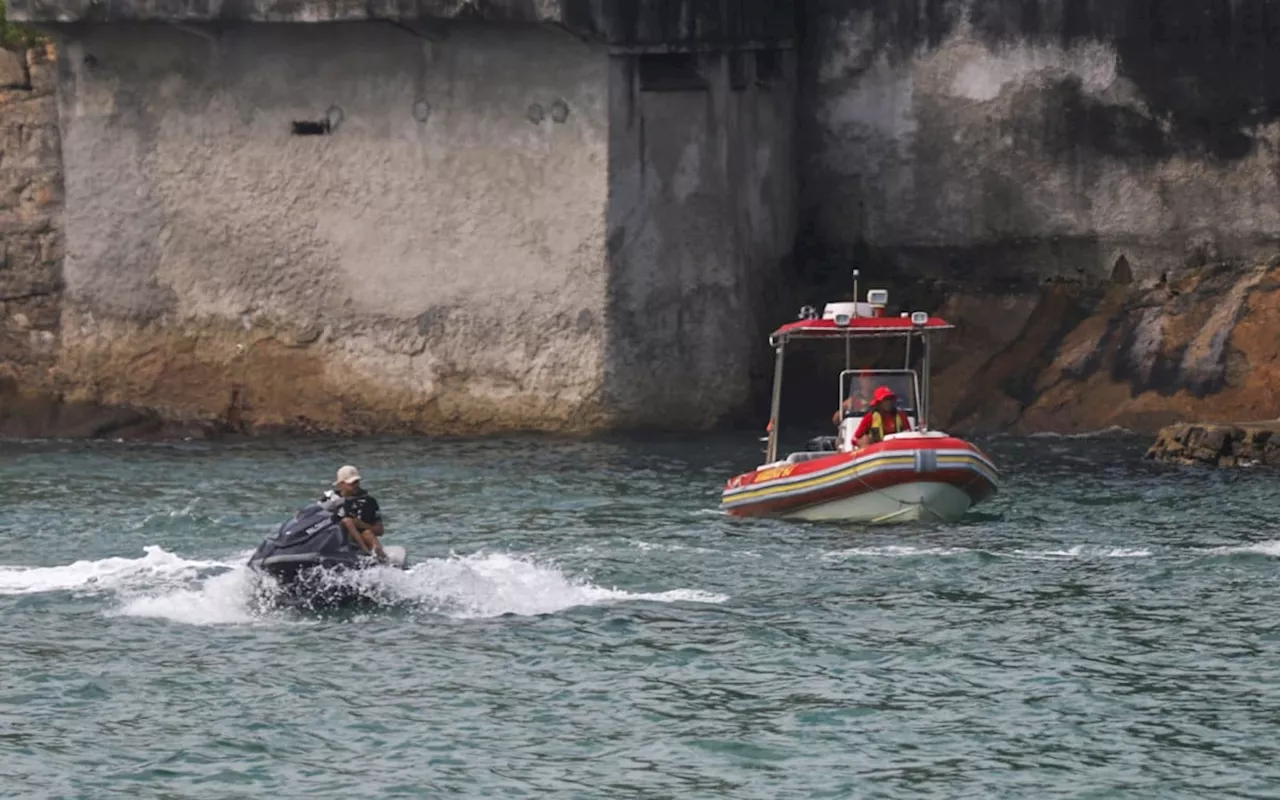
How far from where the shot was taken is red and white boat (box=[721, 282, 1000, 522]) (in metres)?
27.2

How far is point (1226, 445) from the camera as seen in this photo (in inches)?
1245

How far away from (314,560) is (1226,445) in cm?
1280

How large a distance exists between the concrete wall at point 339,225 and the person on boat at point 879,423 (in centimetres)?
668

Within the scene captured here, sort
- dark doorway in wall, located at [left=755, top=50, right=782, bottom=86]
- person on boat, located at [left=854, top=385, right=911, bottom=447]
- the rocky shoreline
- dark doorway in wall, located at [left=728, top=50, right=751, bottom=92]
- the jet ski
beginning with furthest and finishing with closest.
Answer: dark doorway in wall, located at [left=755, top=50, right=782, bottom=86] < dark doorway in wall, located at [left=728, top=50, right=751, bottom=92] < the rocky shoreline < person on boat, located at [left=854, top=385, right=911, bottom=447] < the jet ski

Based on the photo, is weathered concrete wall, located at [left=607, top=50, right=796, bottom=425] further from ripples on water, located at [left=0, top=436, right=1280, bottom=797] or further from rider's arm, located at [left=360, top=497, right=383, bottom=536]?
rider's arm, located at [left=360, top=497, right=383, bottom=536]

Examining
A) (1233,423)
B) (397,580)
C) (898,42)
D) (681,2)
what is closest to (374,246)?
(681,2)

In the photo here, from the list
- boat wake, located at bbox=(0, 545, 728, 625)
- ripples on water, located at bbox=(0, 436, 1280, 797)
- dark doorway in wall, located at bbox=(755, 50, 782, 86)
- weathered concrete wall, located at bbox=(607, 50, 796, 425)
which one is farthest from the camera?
dark doorway in wall, located at bbox=(755, 50, 782, 86)

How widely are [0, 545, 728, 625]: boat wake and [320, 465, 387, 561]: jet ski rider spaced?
0.26 meters

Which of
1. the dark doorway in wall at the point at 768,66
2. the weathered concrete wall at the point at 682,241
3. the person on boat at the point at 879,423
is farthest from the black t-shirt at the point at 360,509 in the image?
the dark doorway in wall at the point at 768,66

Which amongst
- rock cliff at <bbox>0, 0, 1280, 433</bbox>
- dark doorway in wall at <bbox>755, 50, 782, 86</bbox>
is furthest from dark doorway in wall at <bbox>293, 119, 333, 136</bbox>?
dark doorway in wall at <bbox>755, 50, 782, 86</bbox>

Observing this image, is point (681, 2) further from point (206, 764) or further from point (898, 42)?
point (206, 764)

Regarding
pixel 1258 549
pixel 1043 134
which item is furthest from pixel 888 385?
pixel 1043 134

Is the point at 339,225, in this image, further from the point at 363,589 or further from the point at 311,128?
the point at 363,589

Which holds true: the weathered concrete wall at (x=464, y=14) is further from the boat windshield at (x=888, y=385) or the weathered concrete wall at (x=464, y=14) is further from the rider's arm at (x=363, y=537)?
the rider's arm at (x=363, y=537)
